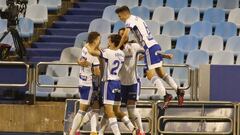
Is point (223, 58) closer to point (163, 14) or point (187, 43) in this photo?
point (187, 43)

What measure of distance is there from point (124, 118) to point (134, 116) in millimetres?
159

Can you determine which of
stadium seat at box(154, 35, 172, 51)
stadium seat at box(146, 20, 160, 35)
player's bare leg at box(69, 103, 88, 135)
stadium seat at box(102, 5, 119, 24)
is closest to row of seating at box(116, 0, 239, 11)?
stadium seat at box(102, 5, 119, 24)

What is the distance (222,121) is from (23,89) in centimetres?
401

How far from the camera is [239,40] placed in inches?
755

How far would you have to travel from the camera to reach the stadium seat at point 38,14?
68.6ft

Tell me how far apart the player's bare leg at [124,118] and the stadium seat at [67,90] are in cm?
276

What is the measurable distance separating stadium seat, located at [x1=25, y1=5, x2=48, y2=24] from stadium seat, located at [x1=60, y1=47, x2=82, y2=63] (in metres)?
1.70

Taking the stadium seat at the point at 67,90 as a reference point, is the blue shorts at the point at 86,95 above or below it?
above

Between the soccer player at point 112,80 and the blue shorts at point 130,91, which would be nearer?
the soccer player at point 112,80

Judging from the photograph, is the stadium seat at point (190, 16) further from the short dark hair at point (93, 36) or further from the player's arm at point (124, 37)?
the player's arm at point (124, 37)

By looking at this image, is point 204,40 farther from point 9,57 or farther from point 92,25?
point 9,57

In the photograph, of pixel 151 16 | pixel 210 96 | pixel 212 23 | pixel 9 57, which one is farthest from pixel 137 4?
pixel 210 96

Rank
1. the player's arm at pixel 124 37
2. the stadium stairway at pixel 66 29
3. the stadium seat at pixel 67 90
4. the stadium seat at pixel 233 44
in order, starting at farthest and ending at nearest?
1. the stadium stairway at pixel 66 29
2. the stadium seat at pixel 233 44
3. the stadium seat at pixel 67 90
4. the player's arm at pixel 124 37

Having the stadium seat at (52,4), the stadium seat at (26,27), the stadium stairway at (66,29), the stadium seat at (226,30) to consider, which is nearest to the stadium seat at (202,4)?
the stadium seat at (226,30)
